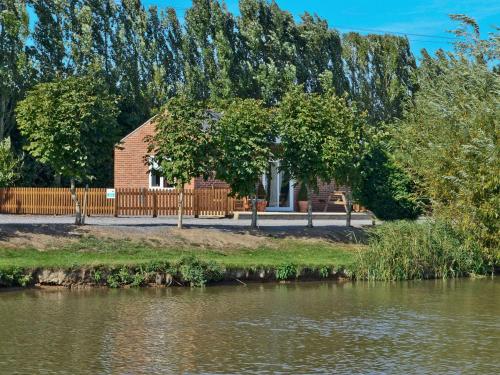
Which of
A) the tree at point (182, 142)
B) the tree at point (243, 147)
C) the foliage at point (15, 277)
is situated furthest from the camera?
the tree at point (243, 147)

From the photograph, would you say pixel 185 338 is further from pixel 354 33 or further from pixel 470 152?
pixel 354 33

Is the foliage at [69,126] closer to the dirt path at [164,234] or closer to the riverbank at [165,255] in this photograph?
the dirt path at [164,234]

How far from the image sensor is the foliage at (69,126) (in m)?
29.9

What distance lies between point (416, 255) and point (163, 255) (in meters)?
7.95

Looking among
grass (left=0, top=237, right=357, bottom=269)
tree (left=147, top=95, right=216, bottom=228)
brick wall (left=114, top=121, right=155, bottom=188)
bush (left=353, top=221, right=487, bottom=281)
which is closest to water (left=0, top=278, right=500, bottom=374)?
grass (left=0, top=237, right=357, bottom=269)

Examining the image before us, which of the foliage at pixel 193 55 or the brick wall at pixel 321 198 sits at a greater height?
the foliage at pixel 193 55

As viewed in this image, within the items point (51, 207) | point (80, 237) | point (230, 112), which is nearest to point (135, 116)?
point (51, 207)

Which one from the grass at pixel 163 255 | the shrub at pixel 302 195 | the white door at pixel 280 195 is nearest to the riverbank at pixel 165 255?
the grass at pixel 163 255

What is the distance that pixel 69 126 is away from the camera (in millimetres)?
29812

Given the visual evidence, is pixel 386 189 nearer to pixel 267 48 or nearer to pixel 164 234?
pixel 164 234

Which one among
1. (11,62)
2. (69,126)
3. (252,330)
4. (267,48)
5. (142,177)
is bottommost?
(252,330)

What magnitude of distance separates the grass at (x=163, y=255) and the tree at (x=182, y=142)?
3.49m

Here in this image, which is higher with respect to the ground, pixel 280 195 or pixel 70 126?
pixel 70 126

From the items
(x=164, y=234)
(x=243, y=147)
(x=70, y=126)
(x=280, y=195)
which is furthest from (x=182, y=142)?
(x=280, y=195)
